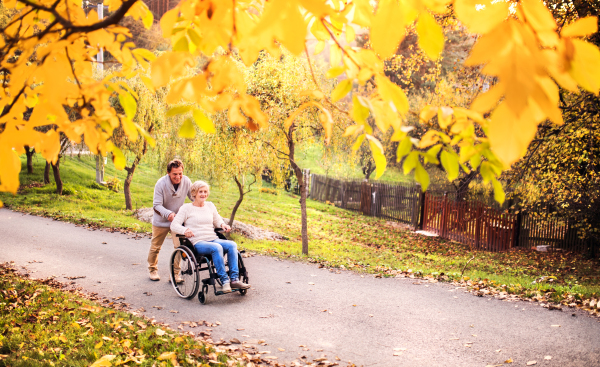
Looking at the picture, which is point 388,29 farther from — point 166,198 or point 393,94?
point 166,198

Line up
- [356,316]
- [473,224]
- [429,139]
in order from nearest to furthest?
[429,139]
[356,316]
[473,224]

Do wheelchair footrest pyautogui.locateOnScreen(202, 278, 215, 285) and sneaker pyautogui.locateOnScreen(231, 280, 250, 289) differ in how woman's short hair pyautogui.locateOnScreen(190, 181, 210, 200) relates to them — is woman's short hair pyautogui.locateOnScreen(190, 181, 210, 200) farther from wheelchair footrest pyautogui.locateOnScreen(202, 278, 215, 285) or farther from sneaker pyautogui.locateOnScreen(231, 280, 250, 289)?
sneaker pyautogui.locateOnScreen(231, 280, 250, 289)

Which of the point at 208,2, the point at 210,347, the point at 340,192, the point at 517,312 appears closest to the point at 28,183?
the point at 340,192

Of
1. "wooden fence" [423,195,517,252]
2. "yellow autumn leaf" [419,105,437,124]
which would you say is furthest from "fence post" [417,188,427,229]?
"yellow autumn leaf" [419,105,437,124]

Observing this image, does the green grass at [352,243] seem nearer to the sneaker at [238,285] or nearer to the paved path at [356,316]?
the paved path at [356,316]

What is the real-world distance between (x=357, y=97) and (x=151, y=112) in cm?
1521

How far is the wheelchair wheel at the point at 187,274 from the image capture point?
6.32m

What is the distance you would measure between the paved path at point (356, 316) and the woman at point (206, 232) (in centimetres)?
43

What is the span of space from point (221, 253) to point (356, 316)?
7.03 feet

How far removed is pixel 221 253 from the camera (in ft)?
21.1

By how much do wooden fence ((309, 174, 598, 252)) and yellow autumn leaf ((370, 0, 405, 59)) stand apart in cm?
1412

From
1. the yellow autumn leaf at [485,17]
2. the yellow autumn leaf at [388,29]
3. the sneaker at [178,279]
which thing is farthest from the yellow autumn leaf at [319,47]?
the sneaker at [178,279]

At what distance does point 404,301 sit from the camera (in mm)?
6816

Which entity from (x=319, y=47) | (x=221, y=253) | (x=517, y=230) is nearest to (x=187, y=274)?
(x=221, y=253)
